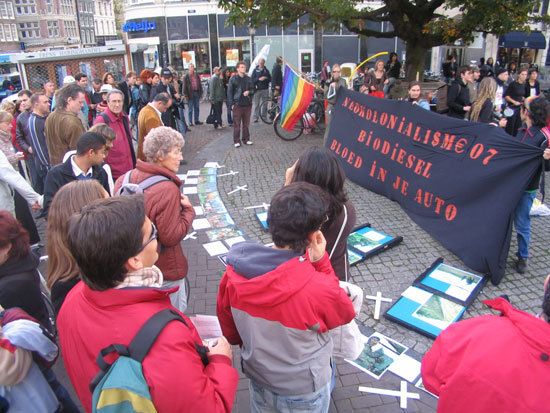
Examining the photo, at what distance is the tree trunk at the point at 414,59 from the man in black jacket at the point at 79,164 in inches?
354

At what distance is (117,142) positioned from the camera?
514 centimetres

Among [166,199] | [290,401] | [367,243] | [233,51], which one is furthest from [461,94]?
[233,51]

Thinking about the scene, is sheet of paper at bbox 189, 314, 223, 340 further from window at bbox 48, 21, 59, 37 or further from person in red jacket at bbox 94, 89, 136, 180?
window at bbox 48, 21, 59, 37

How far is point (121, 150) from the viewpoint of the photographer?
5152 millimetres

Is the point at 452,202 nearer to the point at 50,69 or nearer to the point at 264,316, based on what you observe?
the point at 264,316

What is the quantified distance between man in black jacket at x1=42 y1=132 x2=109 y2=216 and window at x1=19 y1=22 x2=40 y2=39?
72754mm

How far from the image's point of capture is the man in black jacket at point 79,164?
358 cm

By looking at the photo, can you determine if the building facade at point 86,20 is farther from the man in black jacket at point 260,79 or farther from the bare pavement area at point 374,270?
the bare pavement area at point 374,270

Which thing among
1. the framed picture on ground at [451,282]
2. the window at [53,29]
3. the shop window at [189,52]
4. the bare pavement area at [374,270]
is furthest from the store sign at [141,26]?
the window at [53,29]

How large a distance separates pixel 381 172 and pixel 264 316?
5139 millimetres

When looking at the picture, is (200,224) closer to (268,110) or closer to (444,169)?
(444,169)

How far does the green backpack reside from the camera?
123 centimetres

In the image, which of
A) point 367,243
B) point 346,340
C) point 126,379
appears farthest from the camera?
point 367,243

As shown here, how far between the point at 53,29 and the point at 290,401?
262ft
